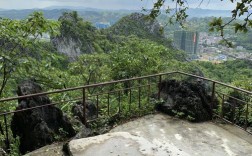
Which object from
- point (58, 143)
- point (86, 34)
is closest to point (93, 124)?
point (58, 143)

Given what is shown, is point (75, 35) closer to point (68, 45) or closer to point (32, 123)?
point (68, 45)

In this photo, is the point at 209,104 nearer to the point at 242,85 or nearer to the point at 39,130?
the point at 242,85

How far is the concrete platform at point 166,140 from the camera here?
3816mm

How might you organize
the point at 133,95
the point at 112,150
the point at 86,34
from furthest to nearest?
the point at 86,34, the point at 133,95, the point at 112,150

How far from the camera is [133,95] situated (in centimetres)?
802

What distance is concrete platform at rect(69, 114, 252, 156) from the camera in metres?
3.82

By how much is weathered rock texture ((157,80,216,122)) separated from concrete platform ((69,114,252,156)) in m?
0.18

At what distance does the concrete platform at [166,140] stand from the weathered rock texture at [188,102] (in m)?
0.18

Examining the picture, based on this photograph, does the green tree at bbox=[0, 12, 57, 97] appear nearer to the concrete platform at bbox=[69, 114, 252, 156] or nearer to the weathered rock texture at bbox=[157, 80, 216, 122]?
the concrete platform at bbox=[69, 114, 252, 156]

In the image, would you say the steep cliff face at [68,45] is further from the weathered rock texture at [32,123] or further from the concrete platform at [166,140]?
the weathered rock texture at [32,123]

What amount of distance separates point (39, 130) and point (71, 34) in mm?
41303

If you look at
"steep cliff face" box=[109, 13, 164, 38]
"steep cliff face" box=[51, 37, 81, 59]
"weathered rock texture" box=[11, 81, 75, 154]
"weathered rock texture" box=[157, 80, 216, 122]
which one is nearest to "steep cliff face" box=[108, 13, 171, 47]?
"steep cliff face" box=[109, 13, 164, 38]

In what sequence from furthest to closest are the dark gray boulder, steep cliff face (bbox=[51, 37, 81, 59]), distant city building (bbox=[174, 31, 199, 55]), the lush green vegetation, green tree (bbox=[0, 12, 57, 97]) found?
distant city building (bbox=[174, 31, 199, 55]) → steep cliff face (bbox=[51, 37, 81, 59]) → the dark gray boulder → the lush green vegetation → green tree (bbox=[0, 12, 57, 97])

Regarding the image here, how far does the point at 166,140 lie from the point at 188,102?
128cm
